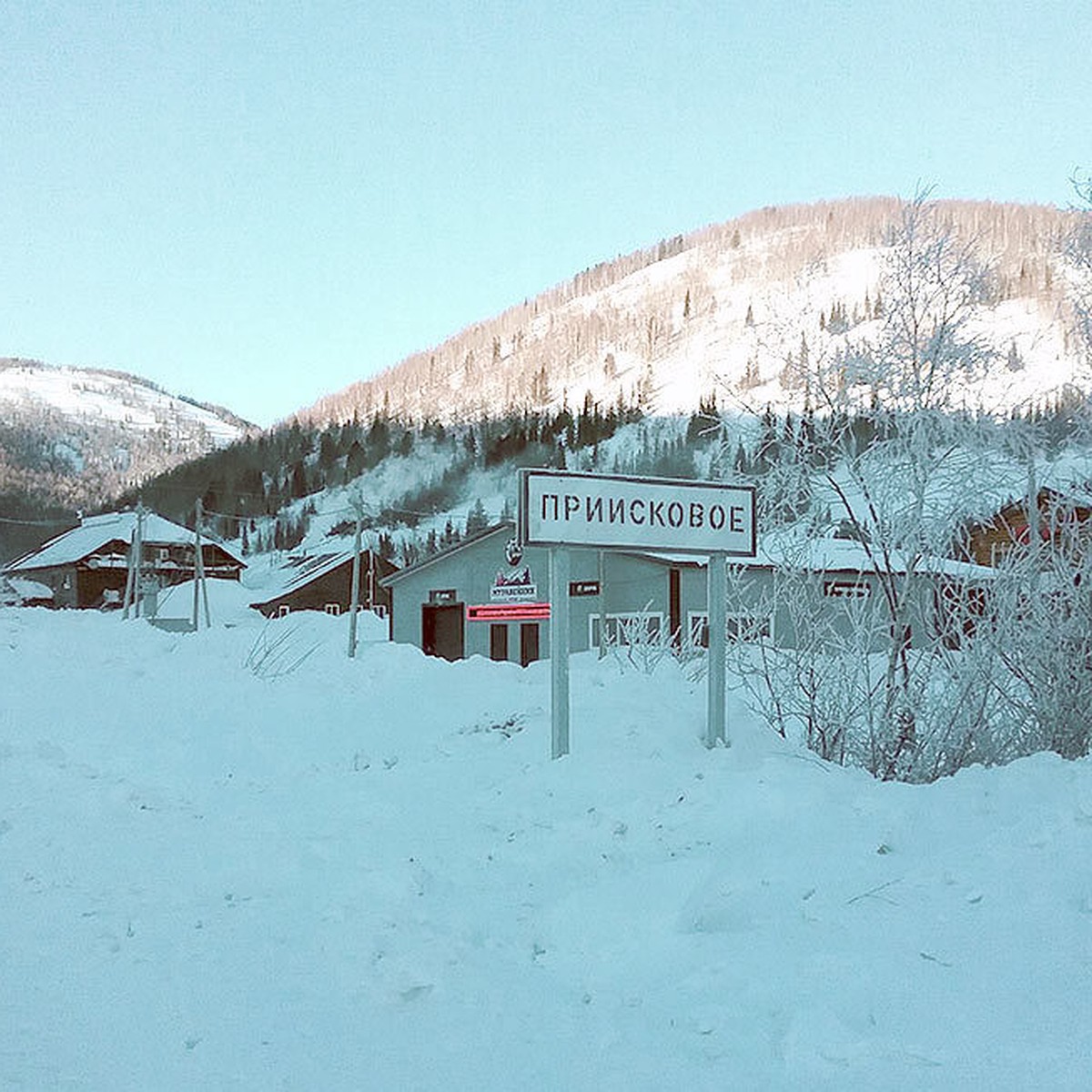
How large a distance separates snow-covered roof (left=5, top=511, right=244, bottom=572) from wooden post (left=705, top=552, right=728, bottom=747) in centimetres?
6426

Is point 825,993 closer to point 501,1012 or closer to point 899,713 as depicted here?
point 501,1012

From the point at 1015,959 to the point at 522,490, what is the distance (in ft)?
17.1

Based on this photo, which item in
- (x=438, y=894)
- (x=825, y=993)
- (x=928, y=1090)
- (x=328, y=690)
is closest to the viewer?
(x=928, y=1090)

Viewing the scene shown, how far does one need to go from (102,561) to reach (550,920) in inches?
2745

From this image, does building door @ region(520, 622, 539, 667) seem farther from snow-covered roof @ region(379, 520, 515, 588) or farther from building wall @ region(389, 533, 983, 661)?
snow-covered roof @ region(379, 520, 515, 588)

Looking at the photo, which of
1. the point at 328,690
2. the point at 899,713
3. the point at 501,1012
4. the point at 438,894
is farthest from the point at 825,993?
the point at 328,690

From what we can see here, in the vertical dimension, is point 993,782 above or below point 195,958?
above

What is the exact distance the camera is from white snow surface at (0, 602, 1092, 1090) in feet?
13.3

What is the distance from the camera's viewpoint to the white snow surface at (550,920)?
4.05 m

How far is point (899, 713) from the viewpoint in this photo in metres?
9.14

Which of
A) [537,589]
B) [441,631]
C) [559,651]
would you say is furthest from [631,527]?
[441,631]

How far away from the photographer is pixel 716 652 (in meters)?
9.33

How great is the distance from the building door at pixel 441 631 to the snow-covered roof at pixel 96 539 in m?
35.7

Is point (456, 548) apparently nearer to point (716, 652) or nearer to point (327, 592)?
point (716, 652)
